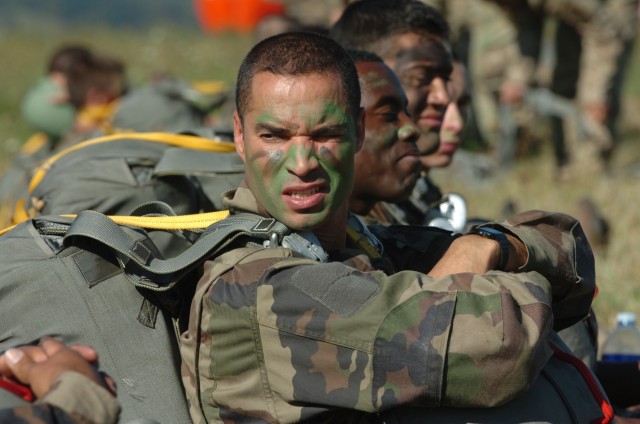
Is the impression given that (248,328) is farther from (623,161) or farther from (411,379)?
(623,161)


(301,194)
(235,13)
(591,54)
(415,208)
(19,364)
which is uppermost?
(301,194)

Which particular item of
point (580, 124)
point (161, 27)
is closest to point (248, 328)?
point (580, 124)

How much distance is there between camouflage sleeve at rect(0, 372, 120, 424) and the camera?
95.8 inches

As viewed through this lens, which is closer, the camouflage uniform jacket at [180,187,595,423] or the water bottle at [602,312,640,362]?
the camouflage uniform jacket at [180,187,595,423]

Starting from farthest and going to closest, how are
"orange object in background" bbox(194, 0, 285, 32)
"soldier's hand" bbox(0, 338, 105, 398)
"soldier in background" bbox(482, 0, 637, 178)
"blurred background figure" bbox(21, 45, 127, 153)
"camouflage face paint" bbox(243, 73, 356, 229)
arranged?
1. "orange object in background" bbox(194, 0, 285, 32)
2. "soldier in background" bbox(482, 0, 637, 178)
3. "blurred background figure" bbox(21, 45, 127, 153)
4. "camouflage face paint" bbox(243, 73, 356, 229)
5. "soldier's hand" bbox(0, 338, 105, 398)

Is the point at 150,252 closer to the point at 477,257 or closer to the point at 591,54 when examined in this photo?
the point at 477,257

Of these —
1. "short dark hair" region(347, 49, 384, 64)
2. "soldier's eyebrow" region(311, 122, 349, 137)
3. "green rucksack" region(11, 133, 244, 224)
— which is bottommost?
"green rucksack" region(11, 133, 244, 224)

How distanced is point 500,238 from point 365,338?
0.64 meters

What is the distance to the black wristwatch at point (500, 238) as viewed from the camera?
3225mm

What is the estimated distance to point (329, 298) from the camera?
9.45ft

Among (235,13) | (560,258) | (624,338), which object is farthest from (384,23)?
(235,13)

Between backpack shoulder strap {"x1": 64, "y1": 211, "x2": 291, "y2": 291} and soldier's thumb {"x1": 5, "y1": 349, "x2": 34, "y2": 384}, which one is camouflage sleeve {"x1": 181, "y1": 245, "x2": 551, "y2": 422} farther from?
soldier's thumb {"x1": 5, "y1": 349, "x2": 34, "y2": 384}

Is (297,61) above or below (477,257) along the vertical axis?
above

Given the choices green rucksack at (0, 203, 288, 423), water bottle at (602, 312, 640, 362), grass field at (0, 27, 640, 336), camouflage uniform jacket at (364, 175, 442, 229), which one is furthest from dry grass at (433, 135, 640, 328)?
green rucksack at (0, 203, 288, 423)
